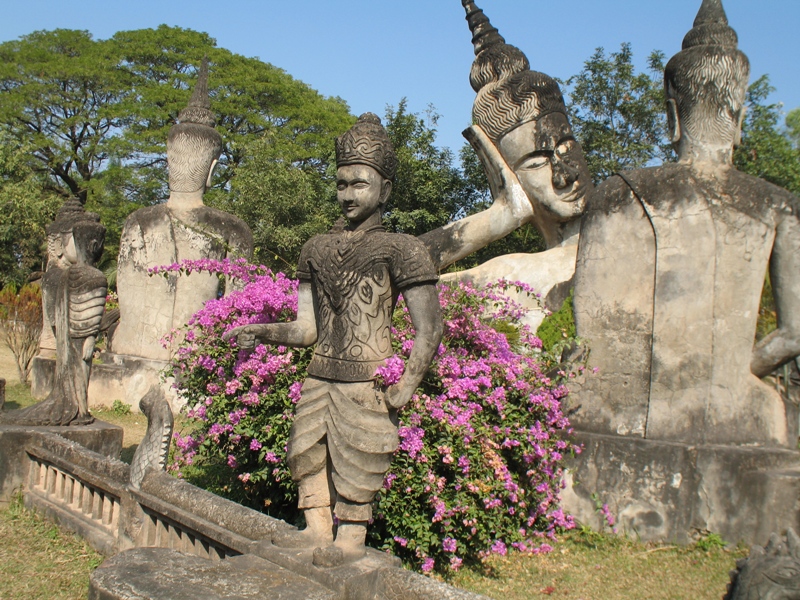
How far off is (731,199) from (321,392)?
332 cm

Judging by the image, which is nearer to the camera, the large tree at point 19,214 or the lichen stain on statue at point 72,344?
the lichen stain on statue at point 72,344

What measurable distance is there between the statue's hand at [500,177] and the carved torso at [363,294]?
18.7ft

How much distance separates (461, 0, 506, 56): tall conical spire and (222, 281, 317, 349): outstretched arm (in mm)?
6912

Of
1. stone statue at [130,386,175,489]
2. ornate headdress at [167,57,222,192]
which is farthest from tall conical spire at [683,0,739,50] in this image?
ornate headdress at [167,57,222,192]

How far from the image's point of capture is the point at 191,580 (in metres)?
2.91

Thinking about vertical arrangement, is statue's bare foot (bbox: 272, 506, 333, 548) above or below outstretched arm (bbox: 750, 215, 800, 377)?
below

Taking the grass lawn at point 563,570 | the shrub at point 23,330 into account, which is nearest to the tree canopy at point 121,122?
the shrub at point 23,330

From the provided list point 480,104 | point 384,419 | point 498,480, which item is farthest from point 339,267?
point 480,104

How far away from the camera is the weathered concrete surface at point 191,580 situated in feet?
9.15

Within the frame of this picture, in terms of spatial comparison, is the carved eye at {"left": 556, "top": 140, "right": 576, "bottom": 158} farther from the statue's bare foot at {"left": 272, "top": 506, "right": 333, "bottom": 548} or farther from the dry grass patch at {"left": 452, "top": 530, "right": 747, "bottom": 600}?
the statue's bare foot at {"left": 272, "top": 506, "right": 333, "bottom": 548}

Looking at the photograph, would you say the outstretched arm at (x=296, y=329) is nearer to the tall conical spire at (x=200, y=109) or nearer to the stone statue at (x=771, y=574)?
the stone statue at (x=771, y=574)

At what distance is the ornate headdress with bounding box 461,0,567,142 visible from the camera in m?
8.60

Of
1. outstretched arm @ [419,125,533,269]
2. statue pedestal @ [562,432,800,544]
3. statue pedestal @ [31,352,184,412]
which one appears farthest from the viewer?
statue pedestal @ [31,352,184,412]

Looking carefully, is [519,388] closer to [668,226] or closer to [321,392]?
[668,226]
